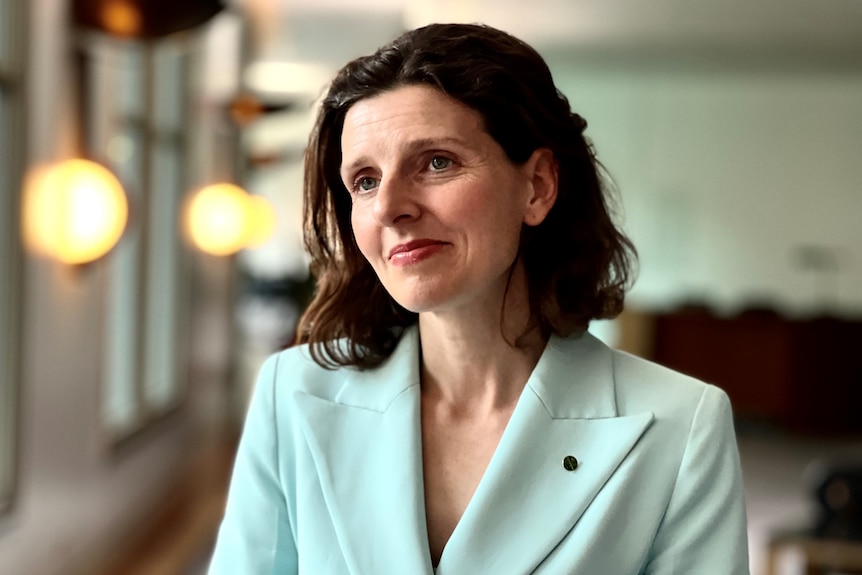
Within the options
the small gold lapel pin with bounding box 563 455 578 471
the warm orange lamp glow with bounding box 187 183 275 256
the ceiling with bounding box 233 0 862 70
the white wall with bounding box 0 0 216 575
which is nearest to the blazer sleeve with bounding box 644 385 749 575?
the small gold lapel pin with bounding box 563 455 578 471

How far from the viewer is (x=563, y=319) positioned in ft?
4.84

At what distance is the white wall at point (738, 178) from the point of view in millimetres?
12578

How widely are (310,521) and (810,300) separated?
12199 millimetres

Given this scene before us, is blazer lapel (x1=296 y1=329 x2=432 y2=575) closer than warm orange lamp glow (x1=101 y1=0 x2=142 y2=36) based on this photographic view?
Yes

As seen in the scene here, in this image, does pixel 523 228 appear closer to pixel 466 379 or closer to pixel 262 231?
pixel 466 379

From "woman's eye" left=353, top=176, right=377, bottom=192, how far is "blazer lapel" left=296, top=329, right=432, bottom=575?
0.27 meters

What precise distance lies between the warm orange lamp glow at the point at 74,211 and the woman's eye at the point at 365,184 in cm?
286

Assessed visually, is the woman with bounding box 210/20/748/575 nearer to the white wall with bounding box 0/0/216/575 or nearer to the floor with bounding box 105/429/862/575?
the floor with bounding box 105/429/862/575

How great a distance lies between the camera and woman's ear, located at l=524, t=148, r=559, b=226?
55.1 inches

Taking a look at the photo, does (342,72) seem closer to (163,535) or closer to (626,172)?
(163,535)

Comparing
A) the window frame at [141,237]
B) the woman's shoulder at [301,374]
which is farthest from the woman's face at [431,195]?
the window frame at [141,237]

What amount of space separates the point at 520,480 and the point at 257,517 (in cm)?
34

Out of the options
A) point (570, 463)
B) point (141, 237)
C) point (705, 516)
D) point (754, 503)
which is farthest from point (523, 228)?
point (754, 503)

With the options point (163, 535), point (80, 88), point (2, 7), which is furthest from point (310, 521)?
point (163, 535)
